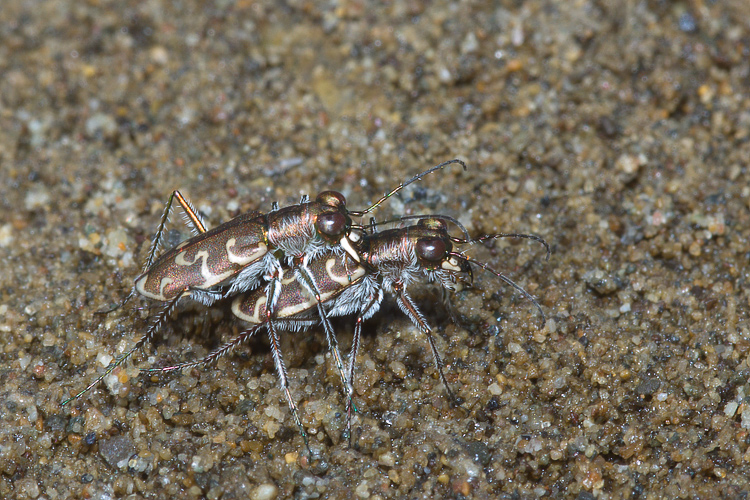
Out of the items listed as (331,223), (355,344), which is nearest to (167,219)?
(331,223)

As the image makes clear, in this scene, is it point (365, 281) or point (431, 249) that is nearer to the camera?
point (431, 249)

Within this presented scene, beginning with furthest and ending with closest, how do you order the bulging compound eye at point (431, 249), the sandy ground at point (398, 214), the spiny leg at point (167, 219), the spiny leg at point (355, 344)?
the spiny leg at point (167, 219) < the bulging compound eye at point (431, 249) < the spiny leg at point (355, 344) < the sandy ground at point (398, 214)

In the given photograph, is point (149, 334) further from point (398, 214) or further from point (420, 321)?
point (398, 214)

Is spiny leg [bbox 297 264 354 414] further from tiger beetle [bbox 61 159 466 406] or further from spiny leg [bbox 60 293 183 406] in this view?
spiny leg [bbox 60 293 183 406]

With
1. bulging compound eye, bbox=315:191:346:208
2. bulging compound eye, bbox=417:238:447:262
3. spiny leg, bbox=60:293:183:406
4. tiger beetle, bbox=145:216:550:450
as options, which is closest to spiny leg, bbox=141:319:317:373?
tiger beetle, bbox=145:216:550:450

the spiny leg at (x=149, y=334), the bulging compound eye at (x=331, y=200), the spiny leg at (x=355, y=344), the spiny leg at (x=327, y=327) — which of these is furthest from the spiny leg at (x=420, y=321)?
the spiny leg at (x=149, y=334)

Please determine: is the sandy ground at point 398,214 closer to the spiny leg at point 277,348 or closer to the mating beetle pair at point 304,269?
the spiny leg at point 277,348

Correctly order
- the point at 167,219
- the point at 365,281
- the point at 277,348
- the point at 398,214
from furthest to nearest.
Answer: the point at 398,214 < the point at 167,219 < the point at 365,281 < the point at 277,348

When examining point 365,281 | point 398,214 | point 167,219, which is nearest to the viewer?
point 365,281
